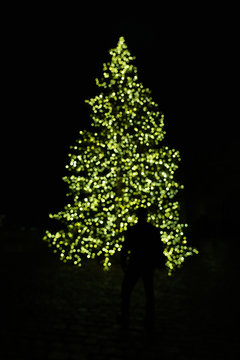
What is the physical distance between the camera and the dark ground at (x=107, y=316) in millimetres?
5152

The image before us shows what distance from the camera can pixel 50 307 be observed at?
7.27 metres

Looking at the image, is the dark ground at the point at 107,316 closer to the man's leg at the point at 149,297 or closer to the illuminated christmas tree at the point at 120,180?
the man's leg at the point at 149,297

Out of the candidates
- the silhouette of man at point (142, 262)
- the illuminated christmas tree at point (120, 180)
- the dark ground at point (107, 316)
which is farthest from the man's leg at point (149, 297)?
the illuminated christmas tree at point (120, 180)

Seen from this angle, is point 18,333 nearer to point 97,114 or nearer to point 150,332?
point 150,332

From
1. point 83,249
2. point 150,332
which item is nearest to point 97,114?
point 83,249

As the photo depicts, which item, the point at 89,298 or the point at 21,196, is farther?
the point at 21,196

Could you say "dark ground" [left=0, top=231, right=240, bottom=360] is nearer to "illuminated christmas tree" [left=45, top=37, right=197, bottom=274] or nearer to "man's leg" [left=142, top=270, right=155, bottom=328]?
"man's leg" [left=142, top=270, right=155, bottom=328]

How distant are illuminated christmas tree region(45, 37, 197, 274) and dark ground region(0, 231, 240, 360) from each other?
0.98m

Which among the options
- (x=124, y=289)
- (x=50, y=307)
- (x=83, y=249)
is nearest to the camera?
(x=124, y=289)

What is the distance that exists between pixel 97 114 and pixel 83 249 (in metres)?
4.13

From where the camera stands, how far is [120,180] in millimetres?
12828

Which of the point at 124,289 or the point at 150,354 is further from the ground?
the point at 124,289


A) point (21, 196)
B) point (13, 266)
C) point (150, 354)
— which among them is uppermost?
point (21, 196)

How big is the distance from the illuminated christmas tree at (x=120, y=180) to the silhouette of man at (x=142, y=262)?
16.9 feet
